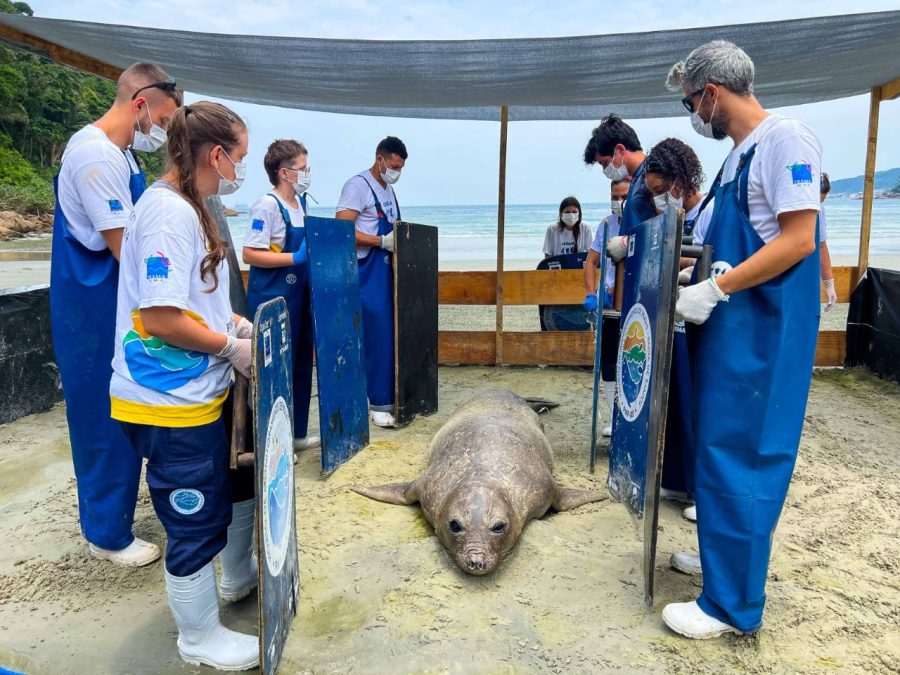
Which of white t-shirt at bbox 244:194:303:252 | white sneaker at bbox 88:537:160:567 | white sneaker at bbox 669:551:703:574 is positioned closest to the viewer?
white sneaker at bbox 669:551:703:574

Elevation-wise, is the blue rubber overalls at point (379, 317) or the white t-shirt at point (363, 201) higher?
the white t-shirt at point (363, 201)

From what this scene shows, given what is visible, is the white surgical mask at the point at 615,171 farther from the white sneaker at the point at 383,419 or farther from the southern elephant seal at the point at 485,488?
the white sneaker at the point at 383,419

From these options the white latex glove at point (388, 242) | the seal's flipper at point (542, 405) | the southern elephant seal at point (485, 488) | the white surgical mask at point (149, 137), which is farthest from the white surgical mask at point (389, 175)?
the white surgical mask at point (149, 137)

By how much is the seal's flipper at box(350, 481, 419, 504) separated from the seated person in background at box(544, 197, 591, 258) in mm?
5299

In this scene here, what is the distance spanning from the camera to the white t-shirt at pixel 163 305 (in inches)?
79.7

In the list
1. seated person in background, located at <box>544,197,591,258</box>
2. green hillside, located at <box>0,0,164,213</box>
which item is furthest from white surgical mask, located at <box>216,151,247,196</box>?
green hillside, located at <box>0,0,164,213</box>

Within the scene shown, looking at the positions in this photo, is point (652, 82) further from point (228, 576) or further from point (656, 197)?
point (228, 576)

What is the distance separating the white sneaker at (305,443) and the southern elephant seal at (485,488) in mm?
1039

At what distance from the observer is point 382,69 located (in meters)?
5.46

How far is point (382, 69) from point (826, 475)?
4790 mm

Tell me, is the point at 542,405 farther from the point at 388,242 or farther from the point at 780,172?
the point at 780,172

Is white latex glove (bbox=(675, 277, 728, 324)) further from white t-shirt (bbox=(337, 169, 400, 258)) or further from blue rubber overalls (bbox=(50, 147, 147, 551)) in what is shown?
white t-shirt (bbox=(337, 169, 400, 258))

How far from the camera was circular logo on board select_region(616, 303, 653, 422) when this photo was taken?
325 cm

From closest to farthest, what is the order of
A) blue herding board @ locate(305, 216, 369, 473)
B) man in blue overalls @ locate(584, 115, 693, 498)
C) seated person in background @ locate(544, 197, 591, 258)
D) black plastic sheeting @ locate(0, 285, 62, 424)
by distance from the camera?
man in blue overalls @ locate(584, 115, 693, 498)
blue herding board @ locate(305, 216, 369, 473)
black plastic sheeting @ locate(0, 285, 62, 424)
seated person in background @ locate(544, 197, 591, 258)
